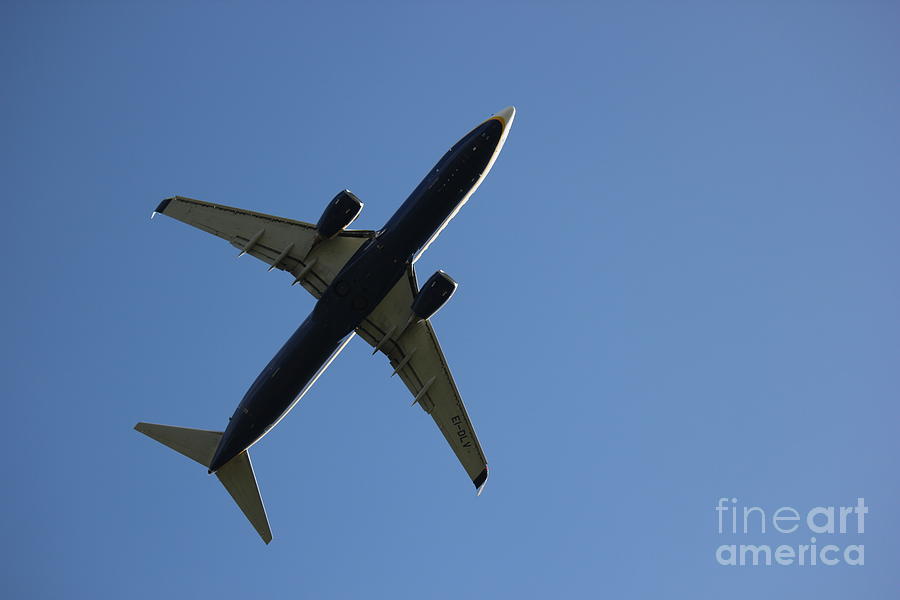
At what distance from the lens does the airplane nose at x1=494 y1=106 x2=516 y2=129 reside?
39125mm

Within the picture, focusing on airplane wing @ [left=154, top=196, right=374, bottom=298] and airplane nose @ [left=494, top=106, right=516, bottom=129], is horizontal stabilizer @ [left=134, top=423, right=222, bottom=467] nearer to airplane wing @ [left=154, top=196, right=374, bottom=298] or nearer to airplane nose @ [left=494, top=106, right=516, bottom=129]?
airplane wing @ [left=154, top=196, right=374, bottom=298]

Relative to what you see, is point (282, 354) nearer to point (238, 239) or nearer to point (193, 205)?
point (238, 239)

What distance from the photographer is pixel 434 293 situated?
40781 millimetres

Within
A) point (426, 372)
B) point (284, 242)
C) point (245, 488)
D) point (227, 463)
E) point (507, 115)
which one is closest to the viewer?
point (507, 115)

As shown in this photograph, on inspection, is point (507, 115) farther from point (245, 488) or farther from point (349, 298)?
point (245, 488)

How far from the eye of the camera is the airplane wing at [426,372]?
1731 inches

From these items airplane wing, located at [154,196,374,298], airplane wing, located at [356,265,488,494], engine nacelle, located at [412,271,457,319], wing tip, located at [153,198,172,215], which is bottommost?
airplane wing, located at [356,265,488,494]

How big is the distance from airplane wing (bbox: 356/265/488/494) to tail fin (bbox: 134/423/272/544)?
9315 mm

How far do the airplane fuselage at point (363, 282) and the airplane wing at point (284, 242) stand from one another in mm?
2559

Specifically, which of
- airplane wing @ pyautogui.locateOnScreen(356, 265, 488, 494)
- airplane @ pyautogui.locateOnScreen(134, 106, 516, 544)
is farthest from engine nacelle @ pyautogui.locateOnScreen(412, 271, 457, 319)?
airplane wing @ pyautogui.locateOnScreen(356, 265, 488, 494)

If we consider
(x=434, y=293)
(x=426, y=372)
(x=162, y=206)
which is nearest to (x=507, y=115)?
(x=434, y=293)

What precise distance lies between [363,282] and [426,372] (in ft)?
24.8

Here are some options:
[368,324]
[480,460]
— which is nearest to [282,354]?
[368,324]

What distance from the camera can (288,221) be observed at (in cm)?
4259
